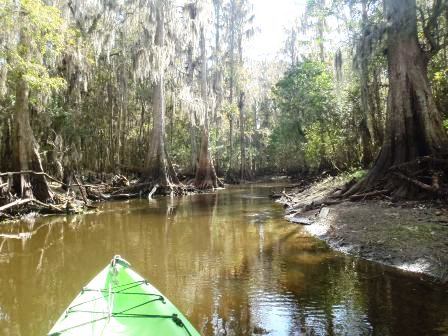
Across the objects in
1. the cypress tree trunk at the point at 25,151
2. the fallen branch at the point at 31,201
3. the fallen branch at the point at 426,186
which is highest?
the cypress tree trunk at the point at 25,151

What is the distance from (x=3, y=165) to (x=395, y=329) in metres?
17.1

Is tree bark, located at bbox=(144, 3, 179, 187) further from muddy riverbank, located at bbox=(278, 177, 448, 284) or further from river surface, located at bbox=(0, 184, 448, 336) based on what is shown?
muddy riverbank, located at bbox=(278, 177, 448, 284)

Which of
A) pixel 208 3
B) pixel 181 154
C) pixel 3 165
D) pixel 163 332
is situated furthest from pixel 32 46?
pixel 181 154

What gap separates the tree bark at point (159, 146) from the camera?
22844 mm

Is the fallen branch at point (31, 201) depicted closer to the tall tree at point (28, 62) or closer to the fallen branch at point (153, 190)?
the tall tree at point (28, 62)

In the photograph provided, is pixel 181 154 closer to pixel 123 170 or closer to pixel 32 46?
pixel 123 170

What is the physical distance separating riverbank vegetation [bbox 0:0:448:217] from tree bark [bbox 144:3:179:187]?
60 millimetres

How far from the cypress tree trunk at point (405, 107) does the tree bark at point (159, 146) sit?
12707 mm

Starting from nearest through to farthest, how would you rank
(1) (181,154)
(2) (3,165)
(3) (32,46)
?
1. (3) (32,46)
2. (2) (3,165)
3. (1) (181,154)

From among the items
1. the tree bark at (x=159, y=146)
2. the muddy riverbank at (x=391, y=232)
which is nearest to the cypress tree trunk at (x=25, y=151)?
the tree bark at (x=159, y=146)

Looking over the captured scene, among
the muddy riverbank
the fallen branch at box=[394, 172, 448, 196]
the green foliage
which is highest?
the green foliage

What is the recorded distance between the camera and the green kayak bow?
3.49 m

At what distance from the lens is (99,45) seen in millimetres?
21812

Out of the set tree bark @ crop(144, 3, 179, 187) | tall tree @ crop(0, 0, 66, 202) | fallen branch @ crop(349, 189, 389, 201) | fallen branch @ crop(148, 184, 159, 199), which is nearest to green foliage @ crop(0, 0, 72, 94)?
tall tree @ crop(0, 0, 66, 202)
